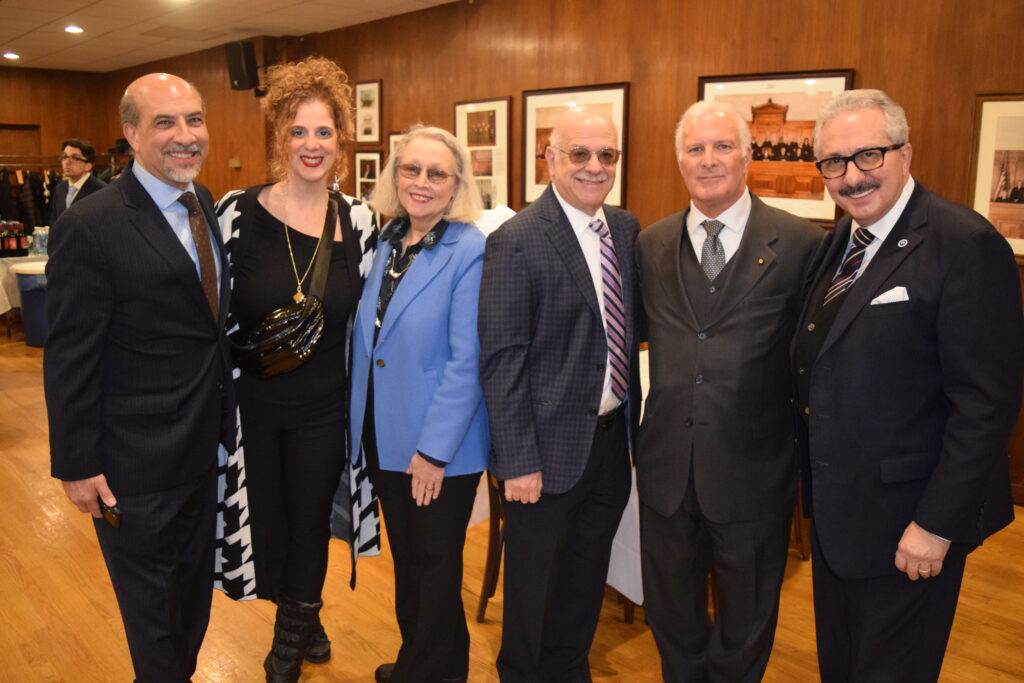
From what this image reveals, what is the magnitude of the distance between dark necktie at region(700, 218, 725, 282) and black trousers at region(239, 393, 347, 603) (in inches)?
45.6

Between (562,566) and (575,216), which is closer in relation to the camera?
(575,216)

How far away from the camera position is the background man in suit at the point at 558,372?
6.86 feet

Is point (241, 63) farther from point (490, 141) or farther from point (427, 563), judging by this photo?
point (427, 563)

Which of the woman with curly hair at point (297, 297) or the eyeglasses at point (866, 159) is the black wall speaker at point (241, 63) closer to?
the woman with curly hair at point (297, 297)

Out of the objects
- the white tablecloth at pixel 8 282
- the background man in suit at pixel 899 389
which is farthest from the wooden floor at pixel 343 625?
the white tablecloth at pixel 8 282

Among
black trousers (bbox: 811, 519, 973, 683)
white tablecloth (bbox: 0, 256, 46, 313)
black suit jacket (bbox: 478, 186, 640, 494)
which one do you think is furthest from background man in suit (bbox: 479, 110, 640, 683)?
white tablecloth (bbox: 0, 256, 46, 313)

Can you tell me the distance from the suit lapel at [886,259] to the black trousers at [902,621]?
0.57m

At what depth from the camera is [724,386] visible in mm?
2033

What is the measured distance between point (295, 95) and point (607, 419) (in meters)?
1.33

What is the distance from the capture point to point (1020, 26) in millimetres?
3910

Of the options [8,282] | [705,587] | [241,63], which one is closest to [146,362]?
[705,587]

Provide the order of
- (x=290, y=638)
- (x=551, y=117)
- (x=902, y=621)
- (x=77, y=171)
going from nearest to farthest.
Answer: (x=902, y=621) < (x=290, y=638) < (x=551, y=117) < (x=77, y=171)

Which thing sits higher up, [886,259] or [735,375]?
[886,259]

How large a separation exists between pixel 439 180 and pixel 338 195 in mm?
480
